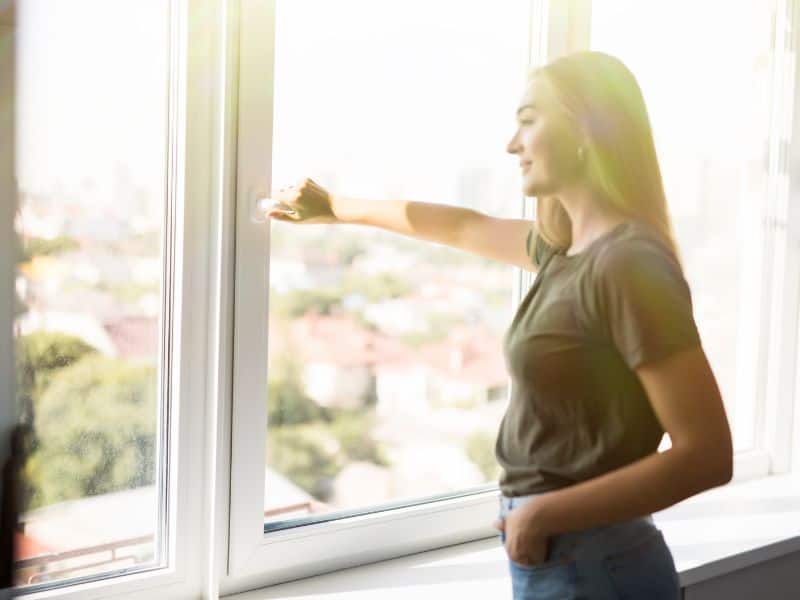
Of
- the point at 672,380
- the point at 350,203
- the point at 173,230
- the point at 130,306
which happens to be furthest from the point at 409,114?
the point at 672,380

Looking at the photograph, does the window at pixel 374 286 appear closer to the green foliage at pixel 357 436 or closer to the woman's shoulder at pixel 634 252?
the green foliage at pixel 357 436

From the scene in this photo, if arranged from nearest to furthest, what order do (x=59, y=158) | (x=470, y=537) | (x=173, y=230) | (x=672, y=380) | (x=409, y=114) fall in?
1. (x=672, y=380)
2. (x=59, y=158)
3. (x=173, y=230)
4. (x=409, y=114)
5. (x=470, y=537)

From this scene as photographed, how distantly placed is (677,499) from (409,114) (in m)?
0.91

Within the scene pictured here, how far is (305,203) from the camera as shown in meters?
1.53

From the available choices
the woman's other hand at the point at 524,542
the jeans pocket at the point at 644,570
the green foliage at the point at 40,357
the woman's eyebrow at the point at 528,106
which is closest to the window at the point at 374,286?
the green foliage at the point at 40,357

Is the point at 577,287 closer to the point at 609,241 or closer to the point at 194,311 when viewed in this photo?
the point at 609,241

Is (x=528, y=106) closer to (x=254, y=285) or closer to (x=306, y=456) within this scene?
(x=254, y=285)

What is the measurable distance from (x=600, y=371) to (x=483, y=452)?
814 millimetres

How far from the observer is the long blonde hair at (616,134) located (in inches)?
45.8

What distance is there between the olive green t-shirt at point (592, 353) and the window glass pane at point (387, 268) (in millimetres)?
483

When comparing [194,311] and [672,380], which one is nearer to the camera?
[672,380]

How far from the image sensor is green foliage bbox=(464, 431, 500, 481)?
192 centimetres

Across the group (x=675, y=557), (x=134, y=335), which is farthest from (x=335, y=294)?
(x=675, y=557)

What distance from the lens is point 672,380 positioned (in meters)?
1.08
